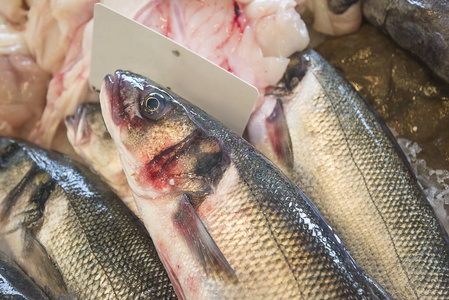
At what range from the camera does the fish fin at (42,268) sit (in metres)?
1.47

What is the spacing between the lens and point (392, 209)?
1.65m


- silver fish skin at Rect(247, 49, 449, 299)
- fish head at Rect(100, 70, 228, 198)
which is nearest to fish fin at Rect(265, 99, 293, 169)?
silver fish skin at Rect(247, 49, 449, 299)

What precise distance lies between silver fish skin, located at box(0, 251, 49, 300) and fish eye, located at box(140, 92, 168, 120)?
75 centimetres

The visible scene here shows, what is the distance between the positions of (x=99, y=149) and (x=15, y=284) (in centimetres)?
67

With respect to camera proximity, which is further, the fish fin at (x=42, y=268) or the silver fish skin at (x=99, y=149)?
the silver fish skin at (x=99, y=149)

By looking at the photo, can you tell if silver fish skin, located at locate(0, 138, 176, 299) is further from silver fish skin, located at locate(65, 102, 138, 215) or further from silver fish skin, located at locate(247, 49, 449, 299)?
silver fish skin, located at locate(247, 49, 449, 299)

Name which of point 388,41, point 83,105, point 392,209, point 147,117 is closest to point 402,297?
point 392,209

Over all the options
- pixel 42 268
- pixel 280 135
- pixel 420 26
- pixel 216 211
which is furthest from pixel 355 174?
pixel 42 268

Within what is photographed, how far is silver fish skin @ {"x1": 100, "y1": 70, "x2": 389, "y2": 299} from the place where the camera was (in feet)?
3.95

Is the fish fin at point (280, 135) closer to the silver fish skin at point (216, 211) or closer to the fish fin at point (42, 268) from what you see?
the silver fish skin at point (216, 211)

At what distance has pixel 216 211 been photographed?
1283mm

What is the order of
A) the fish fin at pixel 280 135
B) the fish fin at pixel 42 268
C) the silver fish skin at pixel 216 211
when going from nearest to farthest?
1. the silver fish skin at pixel 216 211
2. the fish fin at pixel 42 268
3. the fish fin at pixel 280 135

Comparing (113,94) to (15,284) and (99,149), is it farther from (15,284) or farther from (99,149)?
(15,284)

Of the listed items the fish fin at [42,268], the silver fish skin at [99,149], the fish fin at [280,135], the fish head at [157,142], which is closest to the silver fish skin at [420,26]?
the fish fin at [280,135]
